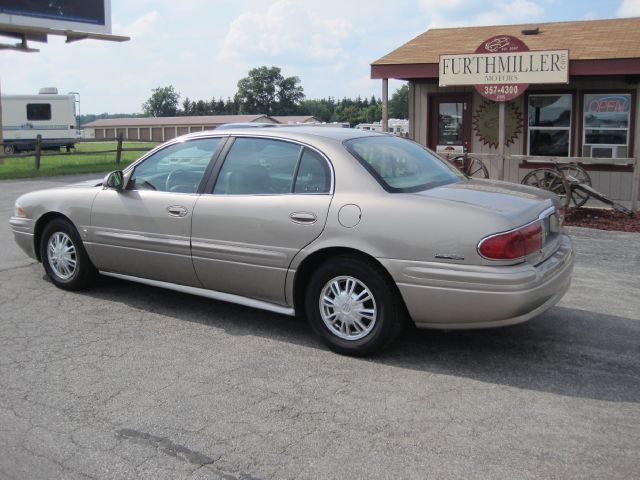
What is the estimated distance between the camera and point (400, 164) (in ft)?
16.9

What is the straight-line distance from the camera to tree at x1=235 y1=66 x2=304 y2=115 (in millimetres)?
116312

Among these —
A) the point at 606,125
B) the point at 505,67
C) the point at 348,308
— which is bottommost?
the point at 348,308

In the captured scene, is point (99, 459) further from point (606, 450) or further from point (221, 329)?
point (606, 450)

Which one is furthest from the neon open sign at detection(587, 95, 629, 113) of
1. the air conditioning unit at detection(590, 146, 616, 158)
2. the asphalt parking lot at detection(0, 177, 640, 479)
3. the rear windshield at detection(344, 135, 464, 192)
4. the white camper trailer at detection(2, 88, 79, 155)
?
the white camper trailer at detection(2, 88, 79, 155)

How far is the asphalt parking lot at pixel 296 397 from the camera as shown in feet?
10.8

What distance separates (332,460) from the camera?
3.30 meters

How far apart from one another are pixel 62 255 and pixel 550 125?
34.7ft

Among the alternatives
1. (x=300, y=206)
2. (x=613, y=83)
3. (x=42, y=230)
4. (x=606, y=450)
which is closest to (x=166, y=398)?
(x=300, y=206)

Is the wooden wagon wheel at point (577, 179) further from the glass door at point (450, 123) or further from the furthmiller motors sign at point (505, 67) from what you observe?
the glass door at point (450, 123)

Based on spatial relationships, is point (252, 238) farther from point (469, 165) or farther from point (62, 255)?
point (469, 165)

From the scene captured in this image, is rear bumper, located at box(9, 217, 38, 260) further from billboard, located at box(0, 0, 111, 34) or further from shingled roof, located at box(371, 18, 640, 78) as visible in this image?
billboard, located at box(0, 0, 111, 34)

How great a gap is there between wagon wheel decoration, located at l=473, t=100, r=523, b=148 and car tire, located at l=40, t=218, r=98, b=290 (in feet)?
32.9

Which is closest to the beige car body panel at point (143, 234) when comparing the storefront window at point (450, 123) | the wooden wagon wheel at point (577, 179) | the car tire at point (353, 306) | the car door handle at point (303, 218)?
the car door handle at point (303, 218)

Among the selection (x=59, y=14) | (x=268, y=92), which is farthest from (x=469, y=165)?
→ (x=268, y=92)
